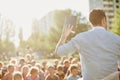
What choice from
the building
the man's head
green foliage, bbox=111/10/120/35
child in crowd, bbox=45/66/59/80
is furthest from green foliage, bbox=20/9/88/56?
the man's head

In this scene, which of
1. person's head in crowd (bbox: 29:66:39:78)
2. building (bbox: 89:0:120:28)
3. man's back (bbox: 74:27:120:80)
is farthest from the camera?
building (bbox: 89:0:120:28)

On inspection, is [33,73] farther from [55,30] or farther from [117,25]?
[55,30]

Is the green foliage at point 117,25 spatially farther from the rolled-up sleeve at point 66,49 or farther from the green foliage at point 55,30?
the rolled-up sleeve at point 66,49

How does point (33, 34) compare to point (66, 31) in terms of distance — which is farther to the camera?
point (33, 34)

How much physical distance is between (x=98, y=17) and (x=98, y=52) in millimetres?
349

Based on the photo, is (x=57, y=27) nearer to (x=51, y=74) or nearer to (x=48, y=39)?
(x=48, y=39)

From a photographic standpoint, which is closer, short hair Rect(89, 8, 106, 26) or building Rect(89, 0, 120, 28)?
short hair Rect(89, 8, 106, 26)

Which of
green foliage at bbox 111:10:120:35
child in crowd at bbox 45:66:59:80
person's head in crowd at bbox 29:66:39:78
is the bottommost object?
green foliage at bbox 111:10:120:35

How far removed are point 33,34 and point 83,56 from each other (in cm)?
10362

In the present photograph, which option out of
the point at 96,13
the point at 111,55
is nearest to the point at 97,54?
the point at 111,55

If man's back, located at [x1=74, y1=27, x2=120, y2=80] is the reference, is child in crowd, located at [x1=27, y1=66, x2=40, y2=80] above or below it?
below

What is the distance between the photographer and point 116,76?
3820 mm

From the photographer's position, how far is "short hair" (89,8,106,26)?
4.12m

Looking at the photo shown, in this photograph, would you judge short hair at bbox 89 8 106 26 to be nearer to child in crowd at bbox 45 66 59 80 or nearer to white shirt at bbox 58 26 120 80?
white shirt at bbox 58 26 120 80
